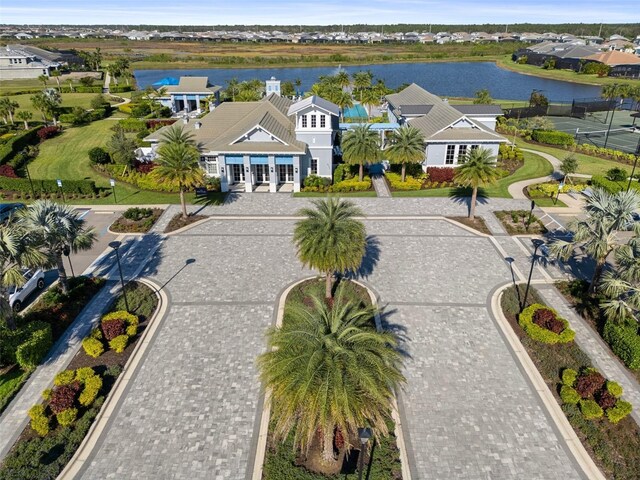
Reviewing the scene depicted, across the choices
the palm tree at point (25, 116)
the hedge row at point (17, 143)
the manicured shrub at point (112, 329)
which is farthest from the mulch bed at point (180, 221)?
the palm tree at point (25, 116)

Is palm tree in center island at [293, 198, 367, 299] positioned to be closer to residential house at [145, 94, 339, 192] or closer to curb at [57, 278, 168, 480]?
curb at [57, 278, 168, 480]

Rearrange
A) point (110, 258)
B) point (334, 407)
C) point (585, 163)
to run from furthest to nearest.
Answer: point (585, 163) < point (110, 258) < point (334, 407)

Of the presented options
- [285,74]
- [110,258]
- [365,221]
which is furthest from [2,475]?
[285,74]

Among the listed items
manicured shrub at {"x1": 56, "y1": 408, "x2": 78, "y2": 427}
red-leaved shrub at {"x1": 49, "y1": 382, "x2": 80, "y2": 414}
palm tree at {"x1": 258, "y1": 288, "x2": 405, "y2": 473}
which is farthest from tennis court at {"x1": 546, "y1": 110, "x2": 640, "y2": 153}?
manicured shrub at {"x1": 56, "y1": 408, "x2": 78, "y2": 427}

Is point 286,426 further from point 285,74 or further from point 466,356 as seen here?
point 285,74

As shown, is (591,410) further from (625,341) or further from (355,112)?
(355,112)
